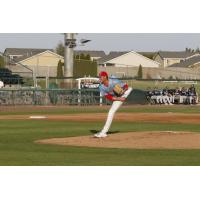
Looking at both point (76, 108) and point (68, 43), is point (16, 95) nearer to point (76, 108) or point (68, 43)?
point (76, 108)

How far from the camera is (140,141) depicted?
16.0 meters

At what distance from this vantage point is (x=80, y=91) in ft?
128

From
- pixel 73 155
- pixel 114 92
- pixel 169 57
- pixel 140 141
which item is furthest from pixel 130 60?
pixel 73 155

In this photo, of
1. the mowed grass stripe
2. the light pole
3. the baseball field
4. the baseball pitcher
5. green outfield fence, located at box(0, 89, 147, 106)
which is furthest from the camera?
the light pole

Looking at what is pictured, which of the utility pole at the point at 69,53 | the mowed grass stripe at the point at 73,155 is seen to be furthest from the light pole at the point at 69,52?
the mowed grass stripe at the point at 73,155

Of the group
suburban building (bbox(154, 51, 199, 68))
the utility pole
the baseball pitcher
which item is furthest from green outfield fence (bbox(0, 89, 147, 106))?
suburban building (bbox(154, 51, 199, 68))

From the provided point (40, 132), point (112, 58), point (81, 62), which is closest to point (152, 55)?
point (112, 58)

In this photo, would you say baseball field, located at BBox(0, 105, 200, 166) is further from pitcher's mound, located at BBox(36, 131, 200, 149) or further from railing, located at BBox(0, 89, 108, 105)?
railing, located at BBox(0, 89, 108, 105)

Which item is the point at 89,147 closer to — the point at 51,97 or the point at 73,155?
the point at 73,155

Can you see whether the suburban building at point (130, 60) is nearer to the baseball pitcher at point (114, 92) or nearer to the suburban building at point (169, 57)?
the suburban building at point (169, 57)

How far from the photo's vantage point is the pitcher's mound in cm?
1500

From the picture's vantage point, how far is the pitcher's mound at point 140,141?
1500cm

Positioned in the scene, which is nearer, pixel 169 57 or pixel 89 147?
pixel 89 147

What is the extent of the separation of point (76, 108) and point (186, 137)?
66.0 feet
